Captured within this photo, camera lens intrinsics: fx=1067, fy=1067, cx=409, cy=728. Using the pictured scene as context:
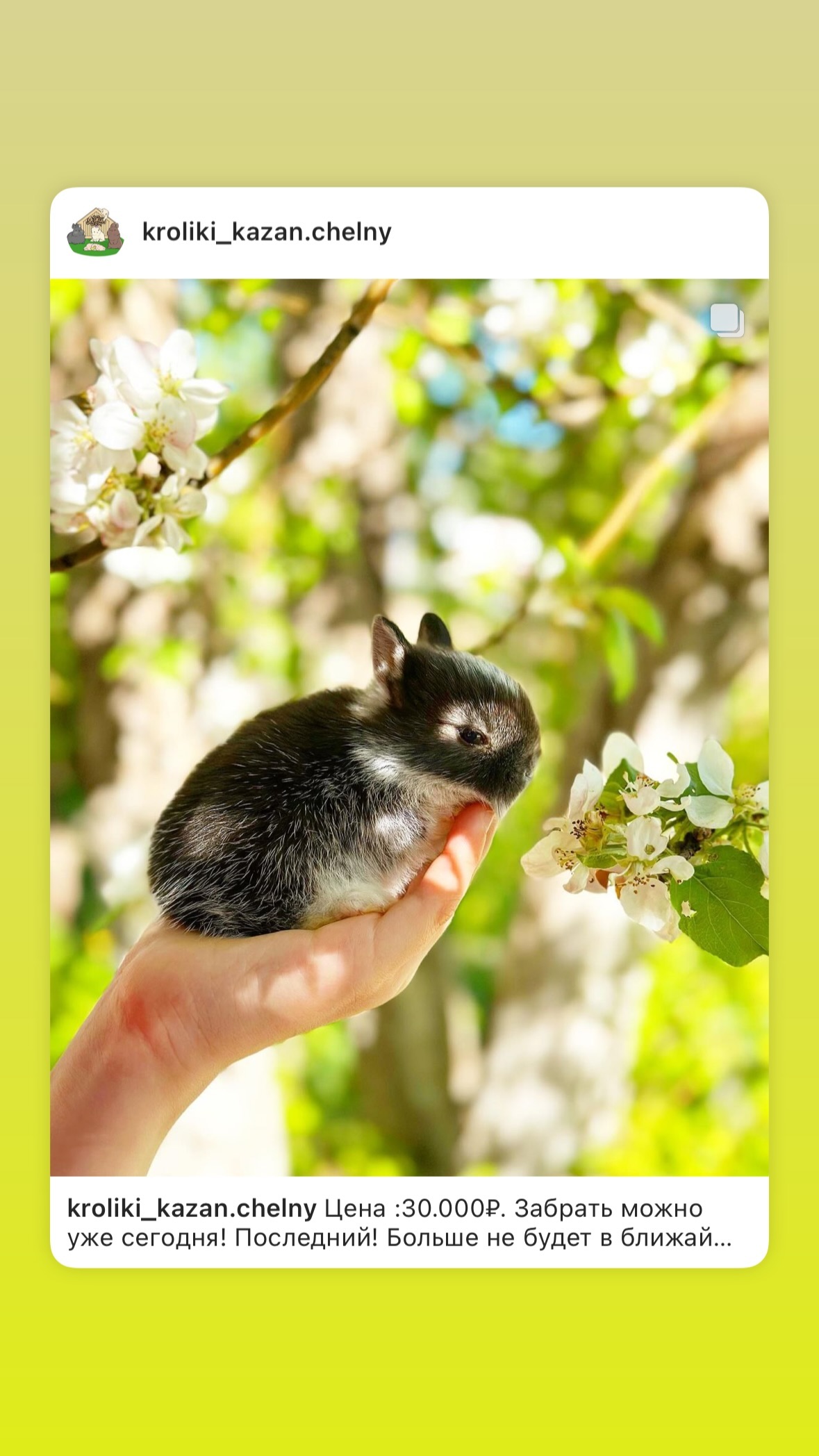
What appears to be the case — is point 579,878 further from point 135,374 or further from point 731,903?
point 135,374

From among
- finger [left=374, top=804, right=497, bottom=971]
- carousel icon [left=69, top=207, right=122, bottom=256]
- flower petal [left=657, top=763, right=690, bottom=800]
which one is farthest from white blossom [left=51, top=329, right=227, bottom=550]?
flower petal [left=657, top=763, right=690, bottom=800]

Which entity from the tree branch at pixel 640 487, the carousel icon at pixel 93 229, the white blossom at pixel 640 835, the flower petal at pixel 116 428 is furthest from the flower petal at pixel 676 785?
the carousel icon at pixel 93 229

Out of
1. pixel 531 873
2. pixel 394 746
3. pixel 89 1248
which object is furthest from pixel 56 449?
pixel 89 1248

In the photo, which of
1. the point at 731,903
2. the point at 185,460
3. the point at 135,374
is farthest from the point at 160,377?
the point at 731,903

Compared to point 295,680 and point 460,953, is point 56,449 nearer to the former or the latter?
point 295,680

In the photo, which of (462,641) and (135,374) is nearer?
(135,374)

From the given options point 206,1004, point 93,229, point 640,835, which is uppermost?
point 93,229

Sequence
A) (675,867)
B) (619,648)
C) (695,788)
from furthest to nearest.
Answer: (619,648) < (695,788) < (675,867)
